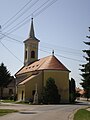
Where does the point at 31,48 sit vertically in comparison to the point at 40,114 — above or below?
above

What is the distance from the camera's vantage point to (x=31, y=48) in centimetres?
6612

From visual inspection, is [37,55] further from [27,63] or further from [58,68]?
[58,68]

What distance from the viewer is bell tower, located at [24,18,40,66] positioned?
65.8 metres

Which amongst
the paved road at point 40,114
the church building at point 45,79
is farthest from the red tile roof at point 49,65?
the paved road at point 40,114

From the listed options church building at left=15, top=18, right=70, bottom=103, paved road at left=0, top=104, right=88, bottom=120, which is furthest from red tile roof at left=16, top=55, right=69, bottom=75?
paved road at left=0, top=104, right=88, bottom=120

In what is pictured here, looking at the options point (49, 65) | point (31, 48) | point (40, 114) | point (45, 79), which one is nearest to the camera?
point (40, 114)

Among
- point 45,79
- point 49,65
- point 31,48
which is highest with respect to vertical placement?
point 31,48

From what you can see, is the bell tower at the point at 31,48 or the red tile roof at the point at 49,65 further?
the bell tower at the point at 31,48

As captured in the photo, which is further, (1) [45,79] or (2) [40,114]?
(1) [45,79]

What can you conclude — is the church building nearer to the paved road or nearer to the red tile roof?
the red tile roof

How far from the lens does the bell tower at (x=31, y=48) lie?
65.8m

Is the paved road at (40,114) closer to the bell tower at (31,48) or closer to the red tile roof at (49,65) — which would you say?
the red tile roof at (49,65)

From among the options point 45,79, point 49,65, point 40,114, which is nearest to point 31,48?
point 49,65

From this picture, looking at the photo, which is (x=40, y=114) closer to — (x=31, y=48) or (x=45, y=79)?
(x=45, y=79)
